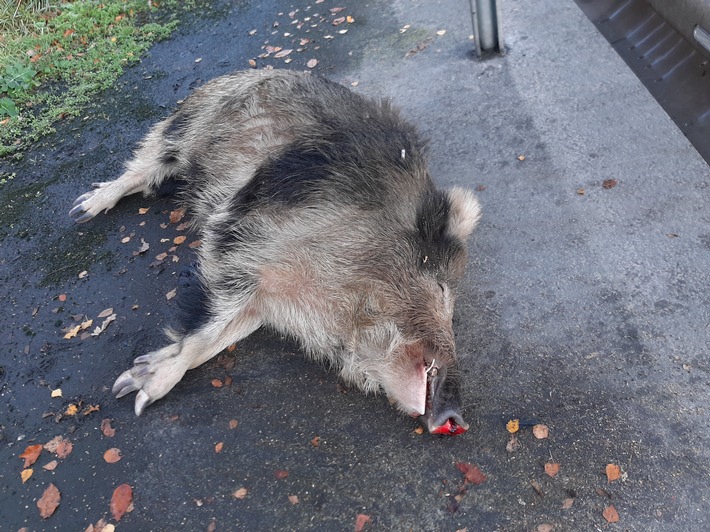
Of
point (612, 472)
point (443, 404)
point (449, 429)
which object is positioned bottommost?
point (612, 472)

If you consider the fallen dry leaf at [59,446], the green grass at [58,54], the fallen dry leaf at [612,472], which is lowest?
the fallen dry leaf at [612,472]

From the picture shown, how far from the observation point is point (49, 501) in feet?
9.90

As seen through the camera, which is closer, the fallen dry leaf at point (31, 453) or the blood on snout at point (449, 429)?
the blood on snout at point (449, 429)

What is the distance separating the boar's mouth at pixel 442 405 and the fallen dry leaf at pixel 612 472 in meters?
0.68

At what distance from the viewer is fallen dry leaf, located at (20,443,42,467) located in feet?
10.5

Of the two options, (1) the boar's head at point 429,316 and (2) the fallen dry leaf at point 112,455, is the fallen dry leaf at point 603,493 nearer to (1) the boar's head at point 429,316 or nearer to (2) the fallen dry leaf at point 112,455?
(1) the boar's head at point 429,316

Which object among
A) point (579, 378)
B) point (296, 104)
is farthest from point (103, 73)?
point (579, 378)

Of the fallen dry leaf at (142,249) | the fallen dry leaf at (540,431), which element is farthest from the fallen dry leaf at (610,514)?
the fallen dry leaf at (142,249)

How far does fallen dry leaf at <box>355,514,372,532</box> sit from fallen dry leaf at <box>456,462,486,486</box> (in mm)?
502

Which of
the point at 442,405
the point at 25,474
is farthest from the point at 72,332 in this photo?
the point at 442,405

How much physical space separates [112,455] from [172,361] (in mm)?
570

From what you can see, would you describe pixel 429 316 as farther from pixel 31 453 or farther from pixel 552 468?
pixel 31 453

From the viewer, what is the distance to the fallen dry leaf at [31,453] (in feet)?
10.5

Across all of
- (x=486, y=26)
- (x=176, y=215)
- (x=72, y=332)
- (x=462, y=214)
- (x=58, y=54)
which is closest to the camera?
(x=462, y=214)
